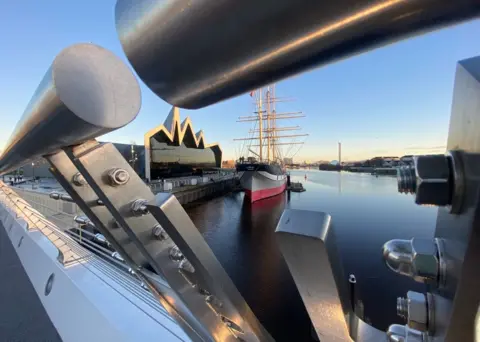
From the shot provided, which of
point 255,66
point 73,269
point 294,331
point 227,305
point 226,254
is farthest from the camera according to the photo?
point 226,254

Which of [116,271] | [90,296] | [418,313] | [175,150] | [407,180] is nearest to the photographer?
[407,180]

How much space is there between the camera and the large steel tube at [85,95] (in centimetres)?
49

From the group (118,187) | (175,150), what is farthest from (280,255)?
(175,150)

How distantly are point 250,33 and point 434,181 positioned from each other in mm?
340

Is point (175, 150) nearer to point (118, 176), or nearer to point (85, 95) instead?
point (118, 176)

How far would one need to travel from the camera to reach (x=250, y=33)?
0.28 metres

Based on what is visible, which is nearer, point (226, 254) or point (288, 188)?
point (226, 254)

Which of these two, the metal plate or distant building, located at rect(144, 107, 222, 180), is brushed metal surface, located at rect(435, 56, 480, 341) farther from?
distant building, located at rect(144, 107, 222, 180)

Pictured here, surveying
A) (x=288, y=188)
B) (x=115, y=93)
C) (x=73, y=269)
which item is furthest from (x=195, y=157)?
(x=115, y=93)

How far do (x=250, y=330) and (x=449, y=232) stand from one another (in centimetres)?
93

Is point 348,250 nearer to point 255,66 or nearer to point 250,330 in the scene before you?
point 250,330

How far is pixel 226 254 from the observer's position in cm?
939

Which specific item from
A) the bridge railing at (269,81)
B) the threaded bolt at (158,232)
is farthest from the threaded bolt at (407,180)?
the threaded bolt at (158,232)

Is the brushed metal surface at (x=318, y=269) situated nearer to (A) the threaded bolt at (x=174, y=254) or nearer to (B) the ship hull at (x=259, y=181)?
(A) the threaded bolt at (x=174, y=254)
